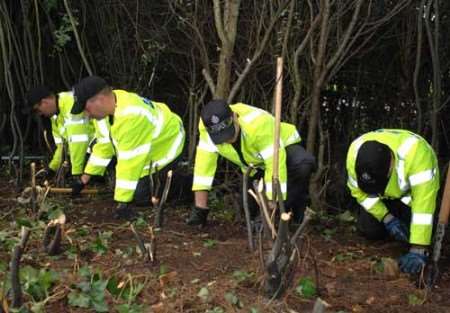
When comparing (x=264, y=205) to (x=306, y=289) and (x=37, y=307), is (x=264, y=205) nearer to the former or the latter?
(x=306, y=289)

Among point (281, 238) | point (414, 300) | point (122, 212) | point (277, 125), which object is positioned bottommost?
point (414, 300)

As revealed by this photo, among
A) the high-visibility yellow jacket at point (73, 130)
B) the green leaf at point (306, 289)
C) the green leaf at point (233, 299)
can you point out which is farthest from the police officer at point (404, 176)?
the high-visibility yellow jacket at point (73, 130)

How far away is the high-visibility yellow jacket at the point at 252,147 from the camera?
4.39 metres

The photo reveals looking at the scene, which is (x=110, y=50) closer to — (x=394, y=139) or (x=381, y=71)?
(x=381, y=71)

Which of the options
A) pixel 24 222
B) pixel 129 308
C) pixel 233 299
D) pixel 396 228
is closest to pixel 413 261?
pixel 396 228

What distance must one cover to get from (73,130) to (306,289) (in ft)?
10.5

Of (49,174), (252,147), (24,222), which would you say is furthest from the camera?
(49,174)

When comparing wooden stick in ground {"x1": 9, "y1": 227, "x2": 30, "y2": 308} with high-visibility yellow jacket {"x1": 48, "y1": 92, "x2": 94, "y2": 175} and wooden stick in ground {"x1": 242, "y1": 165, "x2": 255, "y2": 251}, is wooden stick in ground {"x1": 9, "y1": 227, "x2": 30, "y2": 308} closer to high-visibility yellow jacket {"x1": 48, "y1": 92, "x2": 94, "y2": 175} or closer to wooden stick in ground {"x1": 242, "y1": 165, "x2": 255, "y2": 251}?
wooden stick in ground {"x1": 242, "y1": 165, "x2": 255, "y2": 251}

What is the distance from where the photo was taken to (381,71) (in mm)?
6066

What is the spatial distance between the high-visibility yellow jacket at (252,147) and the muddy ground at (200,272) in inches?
18.9

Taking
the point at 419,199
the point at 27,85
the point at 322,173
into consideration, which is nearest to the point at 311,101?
the point at 322,173

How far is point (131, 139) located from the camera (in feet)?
15.6

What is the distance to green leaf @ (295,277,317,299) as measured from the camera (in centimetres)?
340

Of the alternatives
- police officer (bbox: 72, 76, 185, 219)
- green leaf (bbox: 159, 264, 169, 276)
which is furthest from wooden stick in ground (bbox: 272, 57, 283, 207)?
police officer (bbox: 72, 76, 185, 219)
